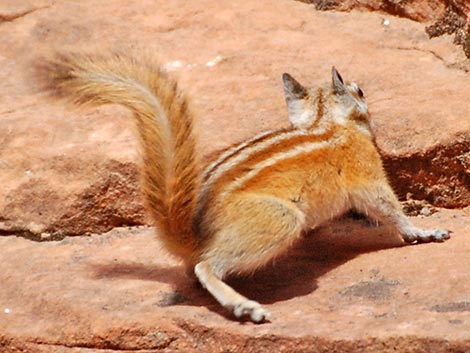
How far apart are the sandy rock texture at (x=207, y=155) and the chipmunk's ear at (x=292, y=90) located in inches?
22.3

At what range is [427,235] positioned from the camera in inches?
240

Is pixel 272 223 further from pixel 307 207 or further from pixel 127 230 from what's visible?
pixel 127 230

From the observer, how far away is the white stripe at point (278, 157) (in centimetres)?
559

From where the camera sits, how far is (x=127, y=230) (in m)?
6.88

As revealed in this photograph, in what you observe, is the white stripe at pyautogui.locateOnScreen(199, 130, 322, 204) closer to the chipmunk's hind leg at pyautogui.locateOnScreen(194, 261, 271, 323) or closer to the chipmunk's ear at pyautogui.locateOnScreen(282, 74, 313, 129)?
the chipmunk's hind leg at pyautogui.locateOnScreen(194, 261, 271, 323)

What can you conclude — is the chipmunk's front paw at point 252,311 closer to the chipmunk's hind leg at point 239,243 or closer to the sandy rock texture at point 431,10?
the chipmunk's hind leg at point 239,243

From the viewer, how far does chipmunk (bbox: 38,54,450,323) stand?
5473mm

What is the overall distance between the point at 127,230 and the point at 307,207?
1.49m

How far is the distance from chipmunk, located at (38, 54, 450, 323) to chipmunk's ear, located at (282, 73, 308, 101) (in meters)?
0.53

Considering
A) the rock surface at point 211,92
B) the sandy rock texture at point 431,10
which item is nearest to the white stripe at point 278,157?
the rock surface at point 211,92

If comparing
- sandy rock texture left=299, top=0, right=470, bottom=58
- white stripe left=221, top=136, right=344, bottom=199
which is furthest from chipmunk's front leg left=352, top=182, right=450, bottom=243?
sandy rock texture left=299, top=0, right=470, bottom=58

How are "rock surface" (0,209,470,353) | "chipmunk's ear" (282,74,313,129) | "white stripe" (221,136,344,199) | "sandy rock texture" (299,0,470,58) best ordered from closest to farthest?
"rock surface" (0,209,470,353)
"white stripe" (221,136,344,199)
"chipmunk's ear" (282,74,313,129)
"sandy rock texture" (299,0,470,58)

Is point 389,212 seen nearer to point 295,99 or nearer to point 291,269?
point 291,269

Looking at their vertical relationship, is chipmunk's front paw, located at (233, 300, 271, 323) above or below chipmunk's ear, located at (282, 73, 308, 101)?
below
